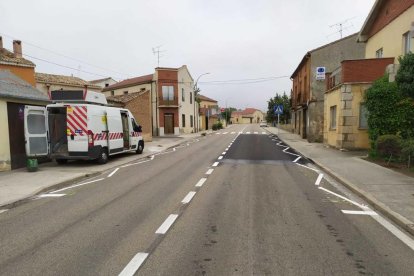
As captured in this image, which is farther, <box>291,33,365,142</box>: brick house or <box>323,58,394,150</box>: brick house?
<box>291,33,365,142</box>: brick house

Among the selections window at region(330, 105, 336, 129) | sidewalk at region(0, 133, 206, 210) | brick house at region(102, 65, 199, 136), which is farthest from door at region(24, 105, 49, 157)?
brick house at region(102, 65, 199, 136)

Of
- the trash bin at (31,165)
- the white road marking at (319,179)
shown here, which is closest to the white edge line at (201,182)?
the white road marking at (319,179)

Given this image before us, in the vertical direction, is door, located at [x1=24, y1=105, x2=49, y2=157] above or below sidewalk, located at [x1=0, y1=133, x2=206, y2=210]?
above

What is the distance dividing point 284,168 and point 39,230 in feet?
30.0

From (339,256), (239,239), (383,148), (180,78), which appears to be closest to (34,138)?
(239,239)

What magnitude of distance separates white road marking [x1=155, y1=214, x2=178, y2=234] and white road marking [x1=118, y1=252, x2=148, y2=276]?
89cm

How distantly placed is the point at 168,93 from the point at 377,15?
1064 inches

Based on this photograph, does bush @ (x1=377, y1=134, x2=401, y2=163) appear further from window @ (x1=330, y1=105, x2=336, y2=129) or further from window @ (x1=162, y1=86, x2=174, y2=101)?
window @ (x1=162, y1=86, x2=174, y2=101)

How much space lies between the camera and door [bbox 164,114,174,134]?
42.0 metres

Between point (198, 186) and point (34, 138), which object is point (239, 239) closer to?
point (198, 186)

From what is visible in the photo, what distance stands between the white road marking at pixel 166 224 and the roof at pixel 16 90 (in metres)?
9.21

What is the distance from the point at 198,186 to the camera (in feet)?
29.5

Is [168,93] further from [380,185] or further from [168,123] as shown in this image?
[380,185]

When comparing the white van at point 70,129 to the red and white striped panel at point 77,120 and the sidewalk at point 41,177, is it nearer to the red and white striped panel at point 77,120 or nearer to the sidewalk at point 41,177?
the red and white striped panel at point 77,120
